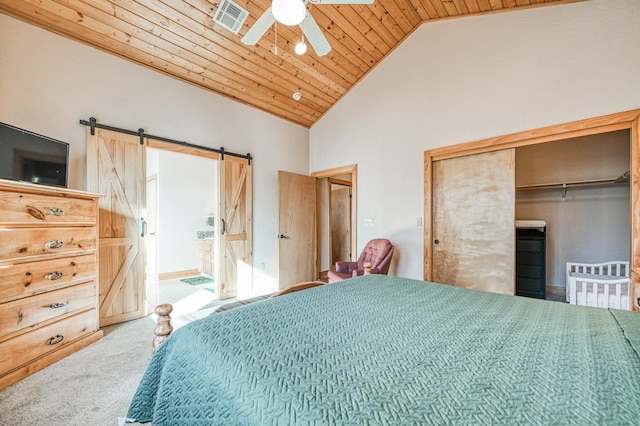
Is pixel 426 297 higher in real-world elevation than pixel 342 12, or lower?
lower

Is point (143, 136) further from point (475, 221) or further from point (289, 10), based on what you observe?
point (475, 221)

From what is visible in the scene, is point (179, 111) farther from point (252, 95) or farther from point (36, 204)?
point (36, 204)

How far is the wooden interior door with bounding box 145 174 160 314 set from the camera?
355 cm

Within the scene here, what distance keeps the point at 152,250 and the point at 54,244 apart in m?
2.34

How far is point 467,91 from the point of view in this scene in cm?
309

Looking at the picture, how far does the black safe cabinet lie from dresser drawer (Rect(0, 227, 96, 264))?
5101 millimetres

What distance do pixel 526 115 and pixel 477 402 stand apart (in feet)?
10.3

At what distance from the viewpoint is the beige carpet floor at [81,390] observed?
1.55m

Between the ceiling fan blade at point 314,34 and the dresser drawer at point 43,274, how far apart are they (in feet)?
9.35

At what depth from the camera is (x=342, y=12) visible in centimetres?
297

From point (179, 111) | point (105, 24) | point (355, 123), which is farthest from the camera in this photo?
point (355, 123)

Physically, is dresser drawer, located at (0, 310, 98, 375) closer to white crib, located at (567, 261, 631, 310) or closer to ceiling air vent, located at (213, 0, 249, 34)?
ceiling air vent, located at (213, 0, 249, 34)

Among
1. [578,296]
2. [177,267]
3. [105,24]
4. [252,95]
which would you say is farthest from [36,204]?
[578,296]

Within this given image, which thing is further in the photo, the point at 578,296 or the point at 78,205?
the point at 578,296
